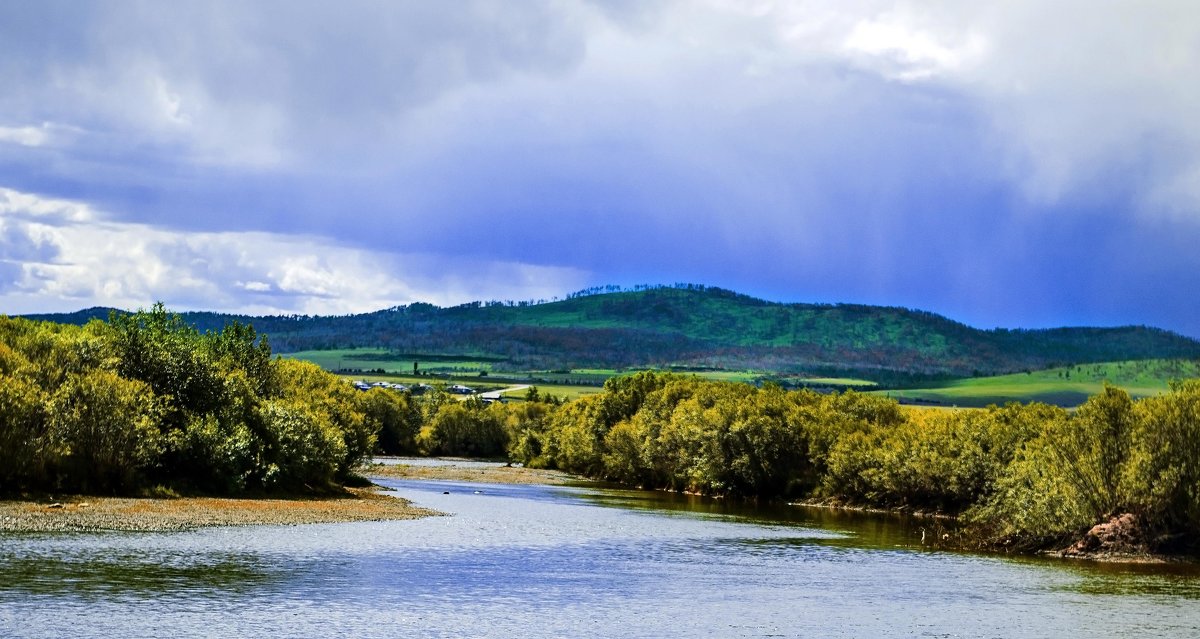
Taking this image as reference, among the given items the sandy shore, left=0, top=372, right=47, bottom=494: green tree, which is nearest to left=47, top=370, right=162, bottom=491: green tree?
left=0, top=372, right=47, bottom=494: green tree

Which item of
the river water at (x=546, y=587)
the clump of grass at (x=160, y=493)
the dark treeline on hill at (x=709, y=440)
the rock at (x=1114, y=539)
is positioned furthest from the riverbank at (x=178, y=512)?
the rock at (x=1114, y=539)

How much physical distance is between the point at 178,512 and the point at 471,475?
9414 centimetres

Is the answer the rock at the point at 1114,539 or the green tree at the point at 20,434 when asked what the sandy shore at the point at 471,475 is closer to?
the green tree at the point at 20,434

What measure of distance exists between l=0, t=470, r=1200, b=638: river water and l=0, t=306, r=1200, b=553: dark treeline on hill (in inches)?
251

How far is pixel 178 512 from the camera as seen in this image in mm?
82438

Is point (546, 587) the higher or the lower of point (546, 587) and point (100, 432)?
the lower

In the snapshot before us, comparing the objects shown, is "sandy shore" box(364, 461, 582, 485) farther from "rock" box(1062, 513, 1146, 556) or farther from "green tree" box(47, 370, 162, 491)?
"rock" box(1062, 513, 1146, 556)

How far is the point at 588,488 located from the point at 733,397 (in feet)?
71.7

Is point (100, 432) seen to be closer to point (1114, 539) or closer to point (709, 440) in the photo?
point (1114, 539)

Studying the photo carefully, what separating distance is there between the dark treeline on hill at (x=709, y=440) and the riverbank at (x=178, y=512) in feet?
14.1

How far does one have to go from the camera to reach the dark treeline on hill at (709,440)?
80.2 m

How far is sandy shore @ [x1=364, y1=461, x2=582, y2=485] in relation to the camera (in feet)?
541

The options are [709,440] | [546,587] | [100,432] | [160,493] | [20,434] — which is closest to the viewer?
[546,587]

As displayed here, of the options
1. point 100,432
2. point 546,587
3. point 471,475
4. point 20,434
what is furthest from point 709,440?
point 546,587
